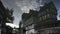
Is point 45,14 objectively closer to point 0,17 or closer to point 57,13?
point 57,13

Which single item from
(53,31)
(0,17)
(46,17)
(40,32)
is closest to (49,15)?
(46,17)

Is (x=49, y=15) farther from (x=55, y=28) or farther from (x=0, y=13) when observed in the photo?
(x=0, y=13)

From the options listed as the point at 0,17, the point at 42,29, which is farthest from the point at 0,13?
the point at 42,29

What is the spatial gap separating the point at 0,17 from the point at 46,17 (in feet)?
55.5

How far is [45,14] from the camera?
125 ft

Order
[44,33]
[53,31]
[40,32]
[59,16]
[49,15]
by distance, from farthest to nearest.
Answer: [59,16], [49,15], [40,32], [44,33], [53,31]

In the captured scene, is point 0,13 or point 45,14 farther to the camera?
point 45,14

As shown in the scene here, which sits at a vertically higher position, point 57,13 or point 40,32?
point 57,13

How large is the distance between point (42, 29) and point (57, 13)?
1448cm

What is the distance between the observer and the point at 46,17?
3738cm

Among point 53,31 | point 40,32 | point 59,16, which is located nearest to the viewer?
point 53,31

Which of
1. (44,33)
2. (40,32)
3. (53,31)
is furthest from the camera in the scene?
(40,32)

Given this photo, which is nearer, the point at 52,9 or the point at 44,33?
the point at 44,33

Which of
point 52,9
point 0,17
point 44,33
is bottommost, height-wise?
point 44,33
